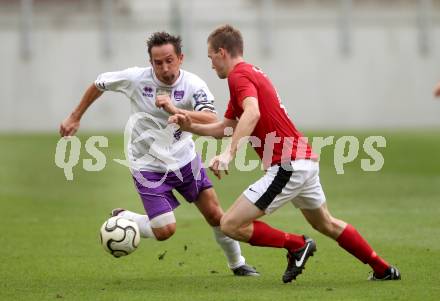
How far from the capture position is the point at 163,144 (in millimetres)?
10367

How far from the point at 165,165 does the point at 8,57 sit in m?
31.5

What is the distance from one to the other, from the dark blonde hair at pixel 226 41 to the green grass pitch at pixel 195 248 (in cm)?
208

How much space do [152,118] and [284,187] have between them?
6.23 feet

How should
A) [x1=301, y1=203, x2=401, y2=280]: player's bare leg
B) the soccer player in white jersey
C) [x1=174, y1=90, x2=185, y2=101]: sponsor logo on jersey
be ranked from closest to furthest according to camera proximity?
[x1=301, y1=203, x2=401, y2=280]: player's bare leg < the soccer player in white jersey < [x1=174, y1=90, x2=185, y2=101]: sponsor logo on jersey

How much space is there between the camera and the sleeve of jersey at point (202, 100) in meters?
9.94

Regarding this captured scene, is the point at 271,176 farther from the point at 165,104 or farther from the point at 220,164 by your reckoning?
the point at 165,104

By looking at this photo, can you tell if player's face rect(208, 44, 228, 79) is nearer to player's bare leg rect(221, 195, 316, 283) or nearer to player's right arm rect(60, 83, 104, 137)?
player's bare leg rect(221, 195, 316, 283)

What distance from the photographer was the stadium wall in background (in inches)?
1609

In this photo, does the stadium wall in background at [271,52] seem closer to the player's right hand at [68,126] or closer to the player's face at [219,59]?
the player's right hand at [68,126]

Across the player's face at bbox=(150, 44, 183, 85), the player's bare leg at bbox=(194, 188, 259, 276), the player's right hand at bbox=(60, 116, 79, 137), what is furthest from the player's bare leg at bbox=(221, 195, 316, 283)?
the player's right hand at bbox=(60, 116, 79, 137)

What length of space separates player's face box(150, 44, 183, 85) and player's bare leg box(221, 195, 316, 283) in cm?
161

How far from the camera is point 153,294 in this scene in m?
8.88

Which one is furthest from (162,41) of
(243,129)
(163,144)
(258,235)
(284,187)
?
(258,235)

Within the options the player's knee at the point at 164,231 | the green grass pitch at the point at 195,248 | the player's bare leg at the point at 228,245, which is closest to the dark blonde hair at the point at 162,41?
the player's bare leg at the point at 228,245
